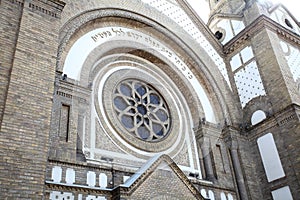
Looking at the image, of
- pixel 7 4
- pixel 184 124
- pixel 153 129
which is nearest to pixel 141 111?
pixel 153 129

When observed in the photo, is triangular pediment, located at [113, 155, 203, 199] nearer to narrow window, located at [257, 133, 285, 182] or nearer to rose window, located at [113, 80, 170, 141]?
rose window, located at [113, 80, 170, 141]

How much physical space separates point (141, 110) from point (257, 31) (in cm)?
609

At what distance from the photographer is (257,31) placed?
44.6 feet

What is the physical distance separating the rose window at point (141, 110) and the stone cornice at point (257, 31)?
4.56 meters

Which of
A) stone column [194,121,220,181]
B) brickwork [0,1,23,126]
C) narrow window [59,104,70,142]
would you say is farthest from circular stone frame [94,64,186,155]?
brickwork [0,1,23,126]

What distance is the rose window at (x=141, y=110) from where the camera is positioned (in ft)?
35.5

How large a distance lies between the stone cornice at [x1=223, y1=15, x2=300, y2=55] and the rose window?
4.56 metres

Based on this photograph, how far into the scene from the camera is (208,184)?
1031cm

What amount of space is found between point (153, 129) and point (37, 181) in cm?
566

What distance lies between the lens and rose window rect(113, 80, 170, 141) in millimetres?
10828

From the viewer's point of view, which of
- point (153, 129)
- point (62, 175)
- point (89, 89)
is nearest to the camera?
point (62, 175)

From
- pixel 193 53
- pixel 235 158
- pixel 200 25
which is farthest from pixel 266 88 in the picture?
pixel 200 25

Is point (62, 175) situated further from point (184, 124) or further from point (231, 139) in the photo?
point (231, 139)

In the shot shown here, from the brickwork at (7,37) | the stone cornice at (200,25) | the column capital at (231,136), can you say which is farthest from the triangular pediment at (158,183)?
the stone cornice at (200,25)
